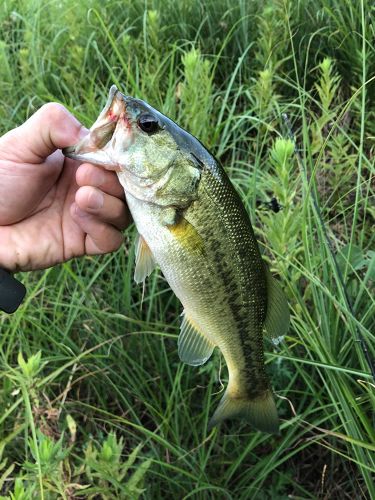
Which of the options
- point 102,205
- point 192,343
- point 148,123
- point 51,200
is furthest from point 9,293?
point 148,123

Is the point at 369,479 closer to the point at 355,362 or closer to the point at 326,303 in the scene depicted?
the point at 355,362

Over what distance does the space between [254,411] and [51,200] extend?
40.1 inches

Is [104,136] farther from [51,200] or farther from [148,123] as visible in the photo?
[51,200]

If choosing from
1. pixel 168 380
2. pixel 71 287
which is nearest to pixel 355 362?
pixel 168 380

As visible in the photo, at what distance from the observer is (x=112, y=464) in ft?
4.97

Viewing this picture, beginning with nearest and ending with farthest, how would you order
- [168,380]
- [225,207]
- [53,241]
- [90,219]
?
[225,207] < [90,219] < [53,241] < [168,380]

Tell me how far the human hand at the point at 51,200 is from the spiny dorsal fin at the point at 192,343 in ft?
1.25

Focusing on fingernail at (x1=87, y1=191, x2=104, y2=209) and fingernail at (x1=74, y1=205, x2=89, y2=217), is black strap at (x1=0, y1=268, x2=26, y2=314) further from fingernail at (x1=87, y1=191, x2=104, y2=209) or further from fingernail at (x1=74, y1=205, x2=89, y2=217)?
fingernail at (x1=87, y1=191, x2=104, y2=209)

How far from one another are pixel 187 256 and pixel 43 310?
45.8 inches

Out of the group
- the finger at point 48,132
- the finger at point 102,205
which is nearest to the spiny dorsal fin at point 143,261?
the finger at point 102,205

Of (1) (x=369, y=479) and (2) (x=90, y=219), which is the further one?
(2) (x=90, y=219)

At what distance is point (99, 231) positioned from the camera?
178 cm

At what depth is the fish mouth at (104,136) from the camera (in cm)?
149

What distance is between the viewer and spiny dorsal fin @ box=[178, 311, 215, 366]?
1.62 metres
